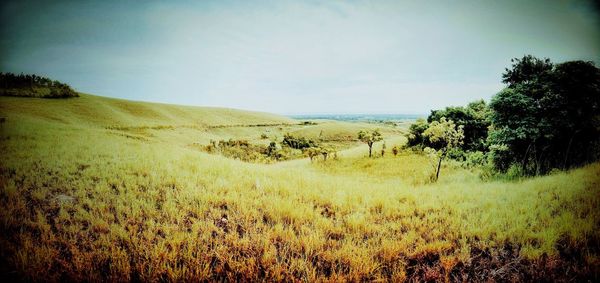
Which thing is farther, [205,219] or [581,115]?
[581,115]

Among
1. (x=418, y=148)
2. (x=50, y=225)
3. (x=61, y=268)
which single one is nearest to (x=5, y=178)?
(x=50, y=225)

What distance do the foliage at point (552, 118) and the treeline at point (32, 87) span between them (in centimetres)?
11172

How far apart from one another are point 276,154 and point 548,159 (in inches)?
1925

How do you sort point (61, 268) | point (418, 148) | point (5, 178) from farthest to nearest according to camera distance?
point (418, 148)
point (5, 178)
point (61, 268)

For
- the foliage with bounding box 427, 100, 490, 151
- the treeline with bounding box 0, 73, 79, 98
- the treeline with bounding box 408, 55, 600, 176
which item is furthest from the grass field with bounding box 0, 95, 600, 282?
the treeline with bounding box 0, 73, 79, 98

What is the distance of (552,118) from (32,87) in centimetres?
12146

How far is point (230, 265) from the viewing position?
3.83m

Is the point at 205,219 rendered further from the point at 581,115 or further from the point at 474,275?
the point at 581,115

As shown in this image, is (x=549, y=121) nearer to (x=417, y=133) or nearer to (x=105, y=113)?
(x=417, y=133)

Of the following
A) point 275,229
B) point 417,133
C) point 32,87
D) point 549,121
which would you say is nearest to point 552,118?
point 549,121

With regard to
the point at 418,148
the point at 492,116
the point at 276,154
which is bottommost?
the point at 276,154

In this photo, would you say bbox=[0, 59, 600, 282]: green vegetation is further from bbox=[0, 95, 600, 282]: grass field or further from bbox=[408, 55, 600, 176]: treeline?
bbox=[408, 55, 600, 176]: treeline

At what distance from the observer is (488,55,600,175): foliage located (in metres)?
11.6

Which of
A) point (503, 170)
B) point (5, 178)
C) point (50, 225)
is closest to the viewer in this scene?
point (50, 225)
